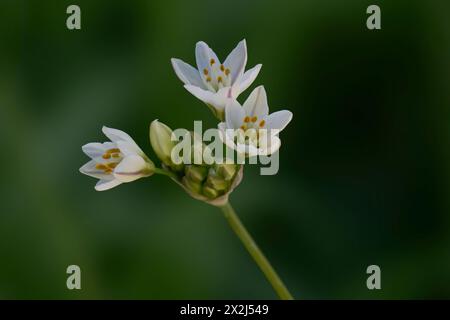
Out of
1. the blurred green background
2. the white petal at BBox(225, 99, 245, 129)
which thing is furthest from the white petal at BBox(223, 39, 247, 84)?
the blurred green background

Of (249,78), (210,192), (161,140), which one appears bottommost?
(210,192)

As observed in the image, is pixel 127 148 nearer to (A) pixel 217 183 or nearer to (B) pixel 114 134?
(B) pixel 114 134

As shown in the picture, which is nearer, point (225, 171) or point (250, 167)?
point (225, 171)

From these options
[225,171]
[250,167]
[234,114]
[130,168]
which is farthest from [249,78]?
[250,167]

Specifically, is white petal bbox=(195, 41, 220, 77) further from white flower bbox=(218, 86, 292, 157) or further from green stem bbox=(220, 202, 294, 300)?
green stem bbox=(220, 202, 294, 300)
